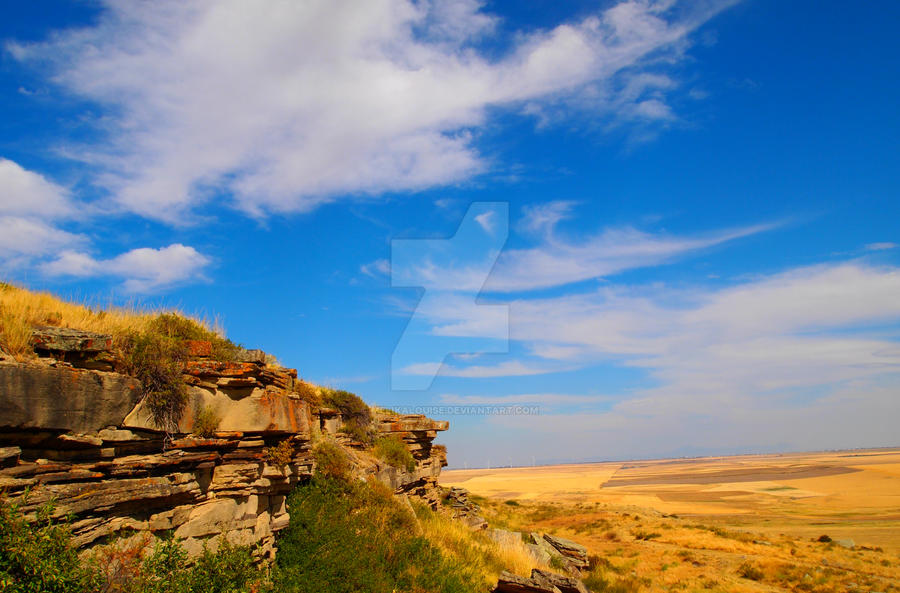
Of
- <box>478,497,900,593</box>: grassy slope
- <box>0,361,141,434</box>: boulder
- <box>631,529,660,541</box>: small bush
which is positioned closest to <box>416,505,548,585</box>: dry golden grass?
<box>478,497,900,593</box>: grassy slope

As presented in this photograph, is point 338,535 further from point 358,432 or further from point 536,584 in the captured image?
point 358,432

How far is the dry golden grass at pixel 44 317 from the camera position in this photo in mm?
5570

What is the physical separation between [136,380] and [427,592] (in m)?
6.72

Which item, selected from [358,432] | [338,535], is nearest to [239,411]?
[338,535]

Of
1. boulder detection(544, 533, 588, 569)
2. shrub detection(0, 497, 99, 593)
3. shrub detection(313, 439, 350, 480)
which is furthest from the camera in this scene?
boulder detection(544, 533, 588, 569)

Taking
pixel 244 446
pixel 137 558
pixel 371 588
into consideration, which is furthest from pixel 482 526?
pixel 137 558

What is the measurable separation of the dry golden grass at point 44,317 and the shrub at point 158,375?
17.4 inches

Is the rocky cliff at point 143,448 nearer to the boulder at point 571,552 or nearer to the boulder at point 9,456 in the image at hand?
the boulder at point 9,456

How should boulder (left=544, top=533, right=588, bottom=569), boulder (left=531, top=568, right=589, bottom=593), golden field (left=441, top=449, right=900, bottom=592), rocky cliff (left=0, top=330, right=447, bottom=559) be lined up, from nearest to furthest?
rocky cliff (left=0, top=330, right=447, bottom=559), boulder (left=531, top=568, right=589, bottom=593), boulder (left=544, top=533, right=588, bottom=569), golden field (left=441, top=449, right=900, bottom=592)

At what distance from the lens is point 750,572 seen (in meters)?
21.6

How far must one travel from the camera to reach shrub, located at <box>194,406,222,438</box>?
7164 mm

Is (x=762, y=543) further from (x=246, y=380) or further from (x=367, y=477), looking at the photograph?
(x=246, y=380)

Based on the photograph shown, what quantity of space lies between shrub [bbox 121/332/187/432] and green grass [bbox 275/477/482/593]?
3.02 meters

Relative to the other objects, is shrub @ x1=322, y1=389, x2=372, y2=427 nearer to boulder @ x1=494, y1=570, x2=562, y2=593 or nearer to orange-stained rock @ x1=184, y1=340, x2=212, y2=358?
boulder @ x1=494, y1=570, x2=562, y2=593
